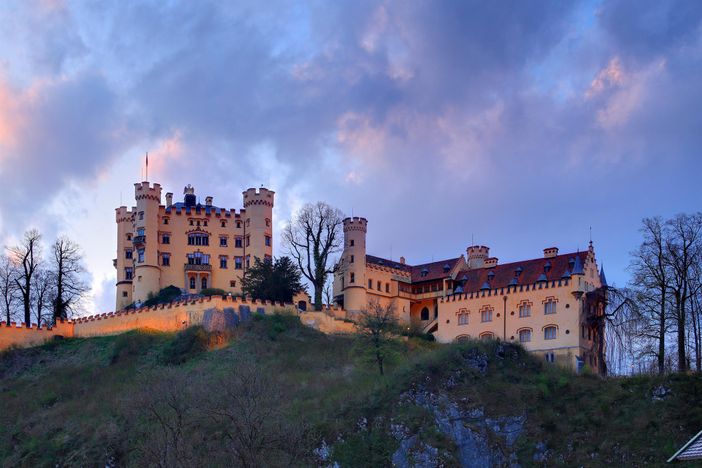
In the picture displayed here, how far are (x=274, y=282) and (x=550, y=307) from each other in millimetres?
23212

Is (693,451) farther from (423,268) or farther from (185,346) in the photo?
(423,268)

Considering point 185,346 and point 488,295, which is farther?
point 488,295

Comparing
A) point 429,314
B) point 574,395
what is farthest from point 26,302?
point 574,395

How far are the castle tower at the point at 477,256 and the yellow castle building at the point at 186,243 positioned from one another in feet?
61.1

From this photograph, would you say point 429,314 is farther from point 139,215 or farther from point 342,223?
point 139,215

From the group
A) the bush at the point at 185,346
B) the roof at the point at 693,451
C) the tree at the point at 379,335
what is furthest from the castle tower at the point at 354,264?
the roof at the point at 693,451

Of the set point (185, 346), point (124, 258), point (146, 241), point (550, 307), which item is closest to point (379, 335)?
point (550, 307)

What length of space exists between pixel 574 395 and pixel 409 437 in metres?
10.9

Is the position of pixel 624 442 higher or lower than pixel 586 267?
lower

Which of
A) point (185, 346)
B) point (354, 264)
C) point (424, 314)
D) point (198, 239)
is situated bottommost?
point (185, 346)

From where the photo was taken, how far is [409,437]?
2486 inches

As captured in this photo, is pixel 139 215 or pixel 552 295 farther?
pixel 139 215

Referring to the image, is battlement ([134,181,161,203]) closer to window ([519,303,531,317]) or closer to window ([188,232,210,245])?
window ([188,232,210,245])

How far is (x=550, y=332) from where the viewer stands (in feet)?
275
